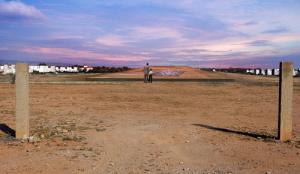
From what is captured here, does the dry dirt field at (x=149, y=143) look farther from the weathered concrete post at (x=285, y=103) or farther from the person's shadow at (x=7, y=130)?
the weathered concrete post at (x=285, y=103)

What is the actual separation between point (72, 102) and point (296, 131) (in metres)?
10.2

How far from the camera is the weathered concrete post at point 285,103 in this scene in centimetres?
1061

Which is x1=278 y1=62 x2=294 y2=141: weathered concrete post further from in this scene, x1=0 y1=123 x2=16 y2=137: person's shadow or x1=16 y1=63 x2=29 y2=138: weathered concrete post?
x1=0 y1=123 x2=16 y2=137: person's shadow

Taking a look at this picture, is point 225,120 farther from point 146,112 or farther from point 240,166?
point 240,166

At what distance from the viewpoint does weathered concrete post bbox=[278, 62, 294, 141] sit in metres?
10.6

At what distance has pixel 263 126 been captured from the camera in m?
13.0

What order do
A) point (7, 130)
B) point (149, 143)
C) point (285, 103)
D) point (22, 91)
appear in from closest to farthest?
1. point (149, 143)
2. point (22, 91)
3. point (285, 103)
4. point (7, 130)

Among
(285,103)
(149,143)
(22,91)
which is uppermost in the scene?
(22,91)

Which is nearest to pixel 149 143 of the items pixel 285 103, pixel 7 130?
pixel 285 103

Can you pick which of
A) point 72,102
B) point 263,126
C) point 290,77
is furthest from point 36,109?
point 290,77

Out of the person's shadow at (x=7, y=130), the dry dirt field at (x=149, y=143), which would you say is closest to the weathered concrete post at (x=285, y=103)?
the dry dirt field at (x=149, y=143)

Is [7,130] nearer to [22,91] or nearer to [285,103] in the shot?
[22,91]

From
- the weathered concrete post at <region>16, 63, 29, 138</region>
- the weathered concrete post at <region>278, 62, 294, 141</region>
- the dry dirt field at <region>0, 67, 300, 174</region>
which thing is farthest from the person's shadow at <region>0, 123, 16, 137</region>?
the weathered concrete post at <region>278, 62, 294, 141</region>

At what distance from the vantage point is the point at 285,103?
35.2 feet
